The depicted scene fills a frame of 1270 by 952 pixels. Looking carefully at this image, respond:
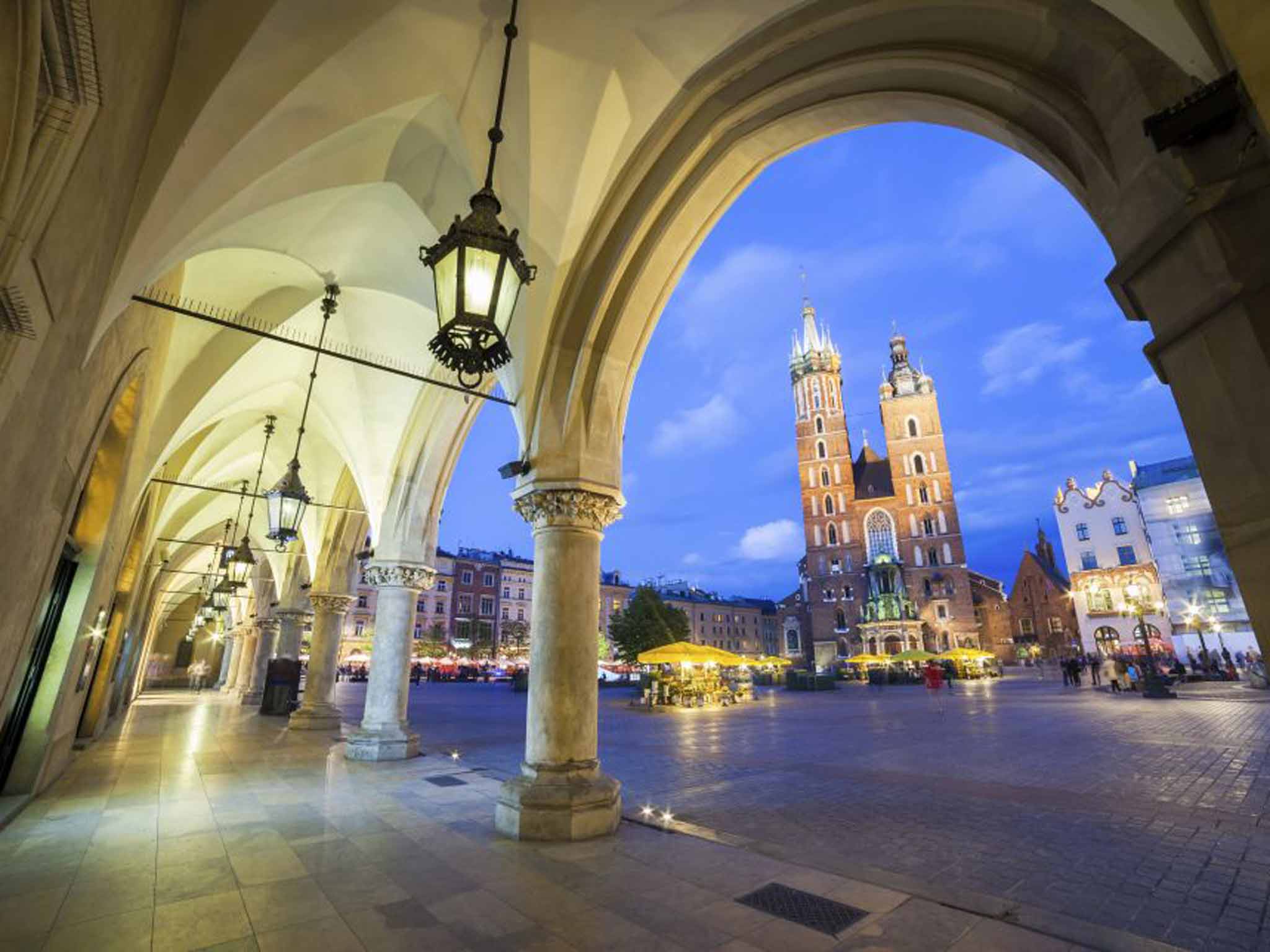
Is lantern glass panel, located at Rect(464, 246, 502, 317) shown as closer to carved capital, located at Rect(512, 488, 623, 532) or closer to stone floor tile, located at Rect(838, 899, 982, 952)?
carved capital, located at Rect(512, 488, 623, 532)

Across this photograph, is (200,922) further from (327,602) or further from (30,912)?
(327,602)

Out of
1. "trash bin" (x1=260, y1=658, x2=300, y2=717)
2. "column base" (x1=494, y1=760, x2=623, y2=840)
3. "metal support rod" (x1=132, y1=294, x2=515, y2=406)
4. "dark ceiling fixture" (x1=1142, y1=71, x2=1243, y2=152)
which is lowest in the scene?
"column base" (x1=494, y1=760, x2=623, y2=840)

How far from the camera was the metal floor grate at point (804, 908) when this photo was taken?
10.8 ft

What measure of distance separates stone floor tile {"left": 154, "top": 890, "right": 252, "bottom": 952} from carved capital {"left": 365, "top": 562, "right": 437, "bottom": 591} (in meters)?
6.07

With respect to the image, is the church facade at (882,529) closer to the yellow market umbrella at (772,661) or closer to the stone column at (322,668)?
the yellow market umbrella at (772,661)

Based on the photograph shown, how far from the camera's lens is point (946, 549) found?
5122cm

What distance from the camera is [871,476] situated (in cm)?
6475

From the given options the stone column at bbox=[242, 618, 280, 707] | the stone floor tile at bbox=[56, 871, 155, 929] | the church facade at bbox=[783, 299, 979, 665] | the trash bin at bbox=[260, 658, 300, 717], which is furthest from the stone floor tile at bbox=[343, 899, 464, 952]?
the church facade at bbox=[783, 299, 979, 665]

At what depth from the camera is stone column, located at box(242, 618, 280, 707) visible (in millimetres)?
20169

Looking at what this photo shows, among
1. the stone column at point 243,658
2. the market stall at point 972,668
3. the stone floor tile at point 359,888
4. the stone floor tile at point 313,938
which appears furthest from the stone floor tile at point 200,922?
the market stall at point 972,668

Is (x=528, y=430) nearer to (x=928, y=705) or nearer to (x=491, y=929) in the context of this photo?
(x=491, y=929)

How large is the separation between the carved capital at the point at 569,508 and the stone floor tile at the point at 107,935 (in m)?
3.77

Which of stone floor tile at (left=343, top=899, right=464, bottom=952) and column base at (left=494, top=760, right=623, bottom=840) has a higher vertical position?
column base at (left=494, top=760, right=623, bottom=840)

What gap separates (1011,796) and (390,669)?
8594mm
